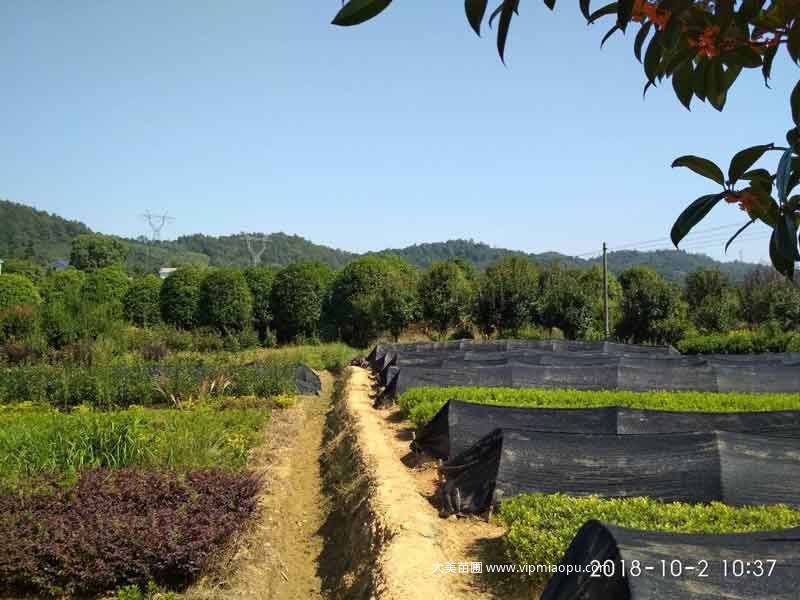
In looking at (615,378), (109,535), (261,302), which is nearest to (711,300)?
(615,378)

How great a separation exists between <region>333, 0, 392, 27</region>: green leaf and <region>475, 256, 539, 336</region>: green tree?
2754 cm

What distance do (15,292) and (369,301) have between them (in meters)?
14.8

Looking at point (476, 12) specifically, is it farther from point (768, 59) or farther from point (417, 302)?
point (417, 302)

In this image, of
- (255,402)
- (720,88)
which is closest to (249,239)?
(255,402)

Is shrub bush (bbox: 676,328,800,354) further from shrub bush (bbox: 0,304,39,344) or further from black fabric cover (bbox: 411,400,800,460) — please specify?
shrub bush (bbox: 0,304,39,344)

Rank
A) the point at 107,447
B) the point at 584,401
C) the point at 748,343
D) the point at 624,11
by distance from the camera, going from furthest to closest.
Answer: the point at 748,343
the point at 584,401
the point at 107,447
the point at 624,11

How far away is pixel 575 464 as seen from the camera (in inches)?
224

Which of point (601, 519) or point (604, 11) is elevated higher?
point (604, 11)

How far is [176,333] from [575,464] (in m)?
21.1

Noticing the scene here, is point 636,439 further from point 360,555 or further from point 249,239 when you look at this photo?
point 249,239

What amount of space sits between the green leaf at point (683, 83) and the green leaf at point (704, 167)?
0.61 ft

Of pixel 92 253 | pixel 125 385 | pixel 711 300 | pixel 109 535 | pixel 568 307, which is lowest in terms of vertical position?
pixel 109 535

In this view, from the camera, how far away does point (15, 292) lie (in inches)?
1054

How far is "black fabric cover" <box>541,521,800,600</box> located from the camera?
2621mm
